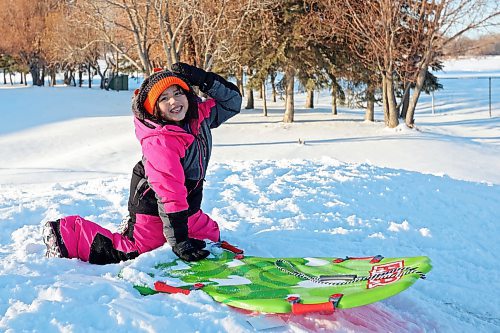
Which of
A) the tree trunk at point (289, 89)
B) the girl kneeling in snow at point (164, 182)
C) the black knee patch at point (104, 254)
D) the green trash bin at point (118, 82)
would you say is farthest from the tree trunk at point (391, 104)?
the green trash bin at point (118, 82)

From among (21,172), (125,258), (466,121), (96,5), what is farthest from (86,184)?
(466,121)

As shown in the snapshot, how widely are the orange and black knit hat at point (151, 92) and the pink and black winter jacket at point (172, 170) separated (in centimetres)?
7

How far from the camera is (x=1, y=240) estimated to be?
4.82 metres

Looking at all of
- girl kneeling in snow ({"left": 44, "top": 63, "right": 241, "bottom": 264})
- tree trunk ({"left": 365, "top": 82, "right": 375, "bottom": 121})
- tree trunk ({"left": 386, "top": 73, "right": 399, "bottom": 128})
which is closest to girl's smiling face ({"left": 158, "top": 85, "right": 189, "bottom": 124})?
girl kneeling in snow ({"left": 44, "top": 63, "right": 241, "bottom": 264})

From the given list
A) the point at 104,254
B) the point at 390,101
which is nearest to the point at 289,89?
the point at 390,101

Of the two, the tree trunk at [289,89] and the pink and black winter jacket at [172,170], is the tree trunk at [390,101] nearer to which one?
the tree trunk at [289,89]

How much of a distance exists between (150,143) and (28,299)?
1.30m

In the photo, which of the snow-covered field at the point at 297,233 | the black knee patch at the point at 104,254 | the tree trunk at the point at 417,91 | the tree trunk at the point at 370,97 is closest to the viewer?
the snow-covered field at the point at 297,233

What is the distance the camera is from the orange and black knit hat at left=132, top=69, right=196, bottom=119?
3.83m

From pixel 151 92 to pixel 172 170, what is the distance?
22.8 inches

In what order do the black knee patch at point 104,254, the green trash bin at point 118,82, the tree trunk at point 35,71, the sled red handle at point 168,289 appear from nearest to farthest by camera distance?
the sled red handle at point 168,289 → the black knee patch at point 104,254 → the tree trunk at point 35,71 → the green trash bin at point 118,82

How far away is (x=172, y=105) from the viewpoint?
12.7 ft

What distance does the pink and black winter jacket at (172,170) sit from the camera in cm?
374

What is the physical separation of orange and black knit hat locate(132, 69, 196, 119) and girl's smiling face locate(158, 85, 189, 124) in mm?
43
